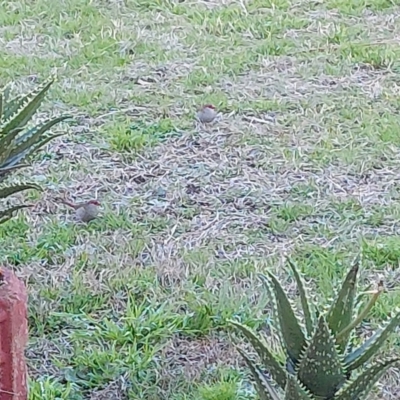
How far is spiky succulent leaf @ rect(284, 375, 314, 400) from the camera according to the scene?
1712mm

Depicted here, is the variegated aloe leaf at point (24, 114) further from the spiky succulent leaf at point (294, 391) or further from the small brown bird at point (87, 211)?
the small brown bird at point (87, 211)

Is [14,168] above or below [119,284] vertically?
above

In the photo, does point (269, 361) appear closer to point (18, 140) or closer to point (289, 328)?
point (289, 328)

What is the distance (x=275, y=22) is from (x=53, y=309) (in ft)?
10.0

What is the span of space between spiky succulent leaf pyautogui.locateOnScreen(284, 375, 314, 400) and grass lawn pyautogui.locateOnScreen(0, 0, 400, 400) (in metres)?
0.85

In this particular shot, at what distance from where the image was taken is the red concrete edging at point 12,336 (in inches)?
84.6

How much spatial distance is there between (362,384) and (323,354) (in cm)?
10

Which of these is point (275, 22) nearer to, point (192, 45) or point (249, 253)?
point (192, 45)

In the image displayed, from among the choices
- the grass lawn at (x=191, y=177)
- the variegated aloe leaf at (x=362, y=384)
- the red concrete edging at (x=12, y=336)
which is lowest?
the grass lawn at (x=191, y=177)

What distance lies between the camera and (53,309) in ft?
9.81

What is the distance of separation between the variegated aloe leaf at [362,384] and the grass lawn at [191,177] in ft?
2.70

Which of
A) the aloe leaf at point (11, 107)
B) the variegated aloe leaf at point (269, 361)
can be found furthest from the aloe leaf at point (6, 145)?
Result: the variegated aloe leaf at point (269, 361)

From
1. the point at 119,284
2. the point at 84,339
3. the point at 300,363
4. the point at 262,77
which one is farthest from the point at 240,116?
the point at 300,363

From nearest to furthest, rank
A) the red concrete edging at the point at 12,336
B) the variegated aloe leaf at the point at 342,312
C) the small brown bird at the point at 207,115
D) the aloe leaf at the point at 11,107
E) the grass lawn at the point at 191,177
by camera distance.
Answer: the variegated aloe leaf at the point at 342,312 < the red concrete edging at the point at 12,336 < the aloe leaf at the point at 11,107 < the grass lawn at the point at 191,177 < the small brown bird at the point at 207,115
